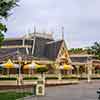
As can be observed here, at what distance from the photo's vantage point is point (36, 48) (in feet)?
239

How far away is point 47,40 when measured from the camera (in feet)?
254

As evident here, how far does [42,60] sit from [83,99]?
4122 cm

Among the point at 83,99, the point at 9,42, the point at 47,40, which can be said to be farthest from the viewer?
the point at 47,40

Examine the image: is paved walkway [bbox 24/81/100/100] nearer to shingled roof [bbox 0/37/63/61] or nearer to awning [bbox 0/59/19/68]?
awning [bbox 0/59/19/68]

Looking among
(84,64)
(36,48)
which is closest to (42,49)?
(36,48)

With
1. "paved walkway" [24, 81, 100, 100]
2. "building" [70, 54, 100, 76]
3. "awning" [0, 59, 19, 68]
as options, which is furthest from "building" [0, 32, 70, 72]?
"paved walkway" [24, 81, 100, 100]

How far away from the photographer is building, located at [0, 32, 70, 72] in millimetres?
67125

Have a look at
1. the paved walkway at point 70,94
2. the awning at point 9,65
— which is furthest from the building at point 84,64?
Answer: the paved walkway at point 70,94

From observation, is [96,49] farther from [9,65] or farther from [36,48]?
[9,65]

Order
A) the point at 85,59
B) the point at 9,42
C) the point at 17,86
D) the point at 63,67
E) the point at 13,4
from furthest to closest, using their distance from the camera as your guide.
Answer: the point at 85,59 → the point at 9,42 → the point at 63,67 → the point at 17,86 → the point at 13,4

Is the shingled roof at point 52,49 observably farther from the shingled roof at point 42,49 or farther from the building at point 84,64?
the building at point 84,64

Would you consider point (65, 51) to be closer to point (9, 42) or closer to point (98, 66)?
point (9, 42)

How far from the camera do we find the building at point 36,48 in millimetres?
67125

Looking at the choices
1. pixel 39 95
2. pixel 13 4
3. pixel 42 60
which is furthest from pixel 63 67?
pixel 13 4
